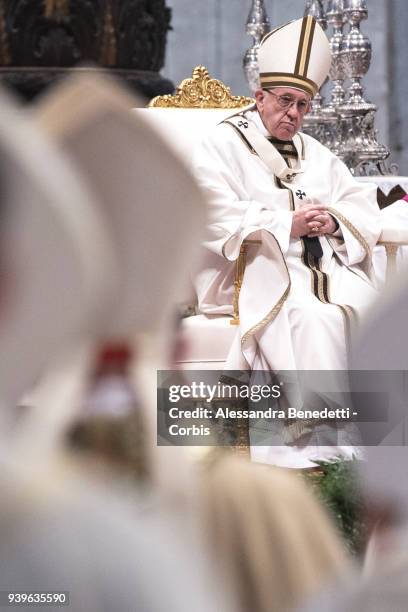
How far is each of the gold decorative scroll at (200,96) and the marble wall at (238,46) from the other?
11.8ft

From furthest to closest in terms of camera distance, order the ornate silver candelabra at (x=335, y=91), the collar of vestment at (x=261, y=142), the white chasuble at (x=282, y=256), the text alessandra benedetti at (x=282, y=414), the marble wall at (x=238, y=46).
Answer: the marble wall at (x=238, y=46) → the ornate silver candelabra at (x=335, y=91) → the collar of vestment at (x=261, y=142) → the white chasuble at (x=282, y=256) → the text alessandra benedetti at (x=282, y=414)

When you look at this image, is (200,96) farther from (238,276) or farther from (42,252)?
(42,252)

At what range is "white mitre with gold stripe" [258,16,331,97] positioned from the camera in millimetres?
3807

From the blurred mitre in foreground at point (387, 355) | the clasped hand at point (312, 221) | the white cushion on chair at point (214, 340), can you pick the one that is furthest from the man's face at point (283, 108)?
the blurred mitre in foreground at point (387, 355)

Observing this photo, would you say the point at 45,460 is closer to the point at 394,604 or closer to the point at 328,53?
the point at 394,604

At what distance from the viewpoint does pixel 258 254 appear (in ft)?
12.3

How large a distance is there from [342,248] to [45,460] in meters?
3.50

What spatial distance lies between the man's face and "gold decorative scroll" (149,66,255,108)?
56cm

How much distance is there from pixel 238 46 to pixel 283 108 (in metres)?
4.48

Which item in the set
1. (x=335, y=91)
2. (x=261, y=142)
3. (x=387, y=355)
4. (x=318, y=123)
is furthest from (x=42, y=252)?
(x=335, y=91)

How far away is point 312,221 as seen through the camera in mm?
3721

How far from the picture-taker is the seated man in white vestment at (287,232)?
11.9 ft

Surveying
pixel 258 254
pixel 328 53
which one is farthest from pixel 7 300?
pixel 328 53

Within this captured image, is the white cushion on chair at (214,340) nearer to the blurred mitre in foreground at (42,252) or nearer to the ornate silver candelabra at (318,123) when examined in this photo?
the ornate silver candelabra at (318,123)
